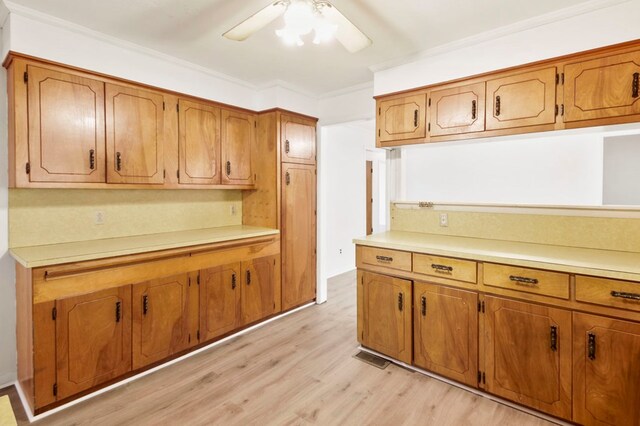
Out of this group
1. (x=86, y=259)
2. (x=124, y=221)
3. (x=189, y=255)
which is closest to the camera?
(x=86, y=259)

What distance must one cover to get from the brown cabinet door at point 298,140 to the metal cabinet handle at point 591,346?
2880 mm

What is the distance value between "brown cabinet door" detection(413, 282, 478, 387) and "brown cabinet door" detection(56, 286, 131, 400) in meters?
2.11

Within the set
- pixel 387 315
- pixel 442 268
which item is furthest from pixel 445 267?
pixel 387 315

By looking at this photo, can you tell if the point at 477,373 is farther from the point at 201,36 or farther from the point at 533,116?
the point at 201,36

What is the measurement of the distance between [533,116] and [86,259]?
3.15 m

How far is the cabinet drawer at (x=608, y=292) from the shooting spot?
5.44 ft

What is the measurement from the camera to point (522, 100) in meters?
2.32

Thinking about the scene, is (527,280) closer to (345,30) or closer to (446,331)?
(446,331)

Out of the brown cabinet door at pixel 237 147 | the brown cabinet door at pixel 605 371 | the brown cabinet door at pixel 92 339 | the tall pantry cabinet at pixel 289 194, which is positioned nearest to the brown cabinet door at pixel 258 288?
the tall pantry cabinet at pixel 289 194

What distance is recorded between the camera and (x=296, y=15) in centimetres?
171

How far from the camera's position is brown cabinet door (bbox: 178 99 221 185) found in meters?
3.04

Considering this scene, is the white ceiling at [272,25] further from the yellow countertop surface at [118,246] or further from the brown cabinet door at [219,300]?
the brown cabinet door at [219,300]

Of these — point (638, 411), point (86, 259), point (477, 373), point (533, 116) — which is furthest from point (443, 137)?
point (86, 259)

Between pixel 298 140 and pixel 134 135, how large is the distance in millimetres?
1671
